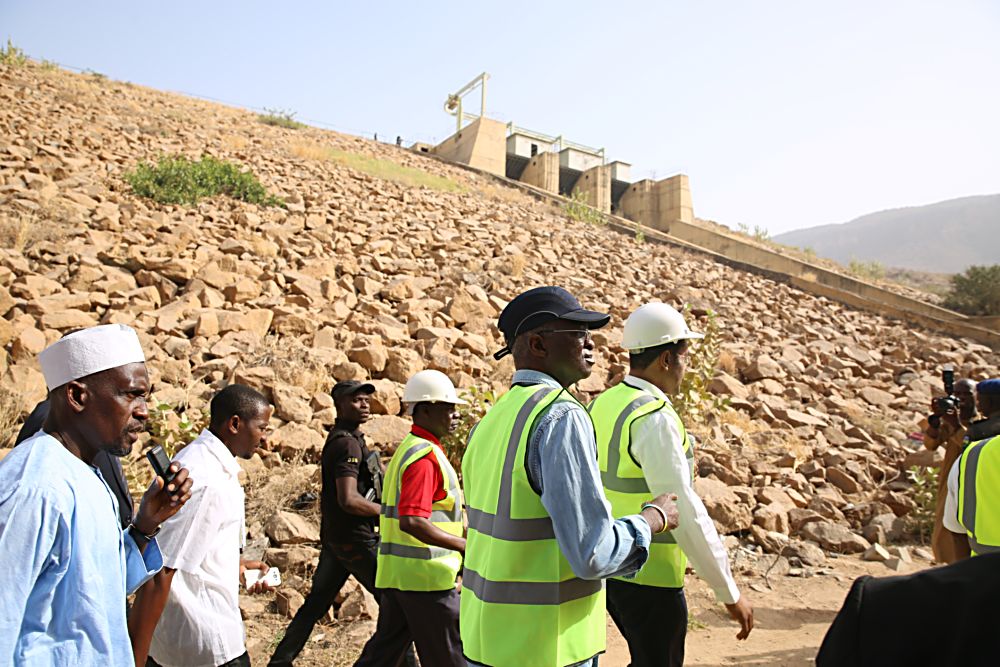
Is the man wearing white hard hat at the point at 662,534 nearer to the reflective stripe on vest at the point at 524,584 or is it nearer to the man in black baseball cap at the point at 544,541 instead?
the man in black baseball cap at the point at 544,541

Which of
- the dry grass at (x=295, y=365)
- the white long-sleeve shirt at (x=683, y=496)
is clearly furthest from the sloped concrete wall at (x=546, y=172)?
the white long-sleeve shirt at (x=683, y=496)

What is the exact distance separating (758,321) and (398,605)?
1165 centimetres

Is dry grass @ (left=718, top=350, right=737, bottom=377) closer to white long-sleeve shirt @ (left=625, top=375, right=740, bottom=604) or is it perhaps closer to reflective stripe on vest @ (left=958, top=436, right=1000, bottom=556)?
reflective stripe on vest @ (left=958, top=436, right=1000, bottom=556)

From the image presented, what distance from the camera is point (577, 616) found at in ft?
6.95

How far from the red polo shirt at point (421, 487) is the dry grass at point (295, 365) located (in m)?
3.81

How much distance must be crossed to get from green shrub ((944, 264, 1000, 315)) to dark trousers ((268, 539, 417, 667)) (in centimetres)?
1880

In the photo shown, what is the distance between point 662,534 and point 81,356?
7.32 feet

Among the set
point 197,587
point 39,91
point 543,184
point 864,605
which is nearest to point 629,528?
point 864,605

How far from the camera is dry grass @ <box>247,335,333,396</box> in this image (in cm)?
691

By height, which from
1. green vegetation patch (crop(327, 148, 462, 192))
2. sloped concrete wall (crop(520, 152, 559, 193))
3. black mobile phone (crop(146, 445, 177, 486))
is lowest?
black mobile phone (crop(146, 445, 177, 486))

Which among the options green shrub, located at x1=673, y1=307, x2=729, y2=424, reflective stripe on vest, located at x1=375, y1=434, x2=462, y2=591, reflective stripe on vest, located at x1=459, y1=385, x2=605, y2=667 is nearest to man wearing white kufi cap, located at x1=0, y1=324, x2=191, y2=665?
reflective stripe on vest, located at x1=459, y1=385, x2=605, y2=667

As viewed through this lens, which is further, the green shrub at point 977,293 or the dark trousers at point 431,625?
the green shrub at point 977,293

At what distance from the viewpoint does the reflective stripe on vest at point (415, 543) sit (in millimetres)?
3281

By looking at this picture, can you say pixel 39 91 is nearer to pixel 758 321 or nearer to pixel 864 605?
pixel 758 321
